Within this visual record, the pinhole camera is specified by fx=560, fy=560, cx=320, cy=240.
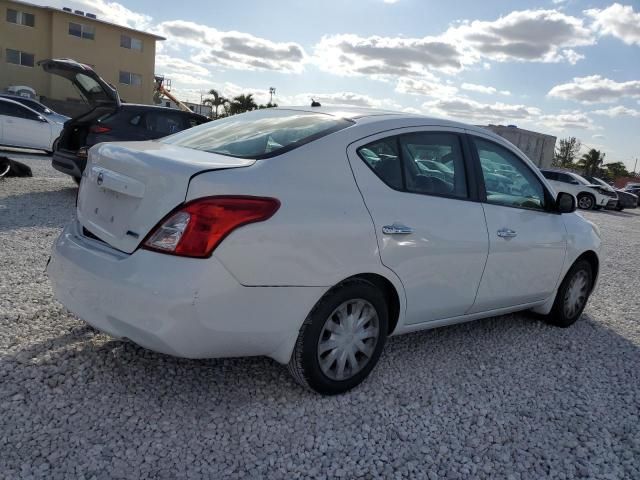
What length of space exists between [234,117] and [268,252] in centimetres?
172

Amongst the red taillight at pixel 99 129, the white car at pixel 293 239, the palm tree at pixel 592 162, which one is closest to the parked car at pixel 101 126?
the red taillight at pixel 99 129

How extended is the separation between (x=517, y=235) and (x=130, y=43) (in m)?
43.1

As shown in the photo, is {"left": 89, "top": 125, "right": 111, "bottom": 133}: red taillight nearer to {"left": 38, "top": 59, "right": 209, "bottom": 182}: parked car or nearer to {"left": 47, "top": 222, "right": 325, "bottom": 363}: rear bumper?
{"left": 38, "top": 59, "right": 209, "bottom": 182}: parked car

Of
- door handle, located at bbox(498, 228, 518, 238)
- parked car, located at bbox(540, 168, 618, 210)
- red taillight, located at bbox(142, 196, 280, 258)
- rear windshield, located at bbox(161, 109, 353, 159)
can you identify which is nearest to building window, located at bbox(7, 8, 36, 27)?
parked car, located at bbox(540, 168, 618, 210)

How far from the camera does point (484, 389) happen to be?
355 cm

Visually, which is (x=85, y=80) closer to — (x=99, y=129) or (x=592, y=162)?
(x=99, y=129)

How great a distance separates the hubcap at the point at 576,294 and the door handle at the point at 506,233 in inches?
49.1

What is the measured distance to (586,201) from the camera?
24031 mm

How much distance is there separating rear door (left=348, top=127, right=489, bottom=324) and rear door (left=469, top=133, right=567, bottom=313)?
6.4 inches

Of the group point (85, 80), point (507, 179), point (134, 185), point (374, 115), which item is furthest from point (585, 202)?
point (134, 185)

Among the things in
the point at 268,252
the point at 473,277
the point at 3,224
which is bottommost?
the point at 3,224

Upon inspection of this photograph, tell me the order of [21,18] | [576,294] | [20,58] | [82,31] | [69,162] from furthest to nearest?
[82,31], [20,58], [21,18], [69,162], [576,294]

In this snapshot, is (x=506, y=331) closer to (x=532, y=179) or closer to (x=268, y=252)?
(x=532, y=179)

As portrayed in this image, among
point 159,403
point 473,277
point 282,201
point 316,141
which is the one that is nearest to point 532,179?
point 473,277
